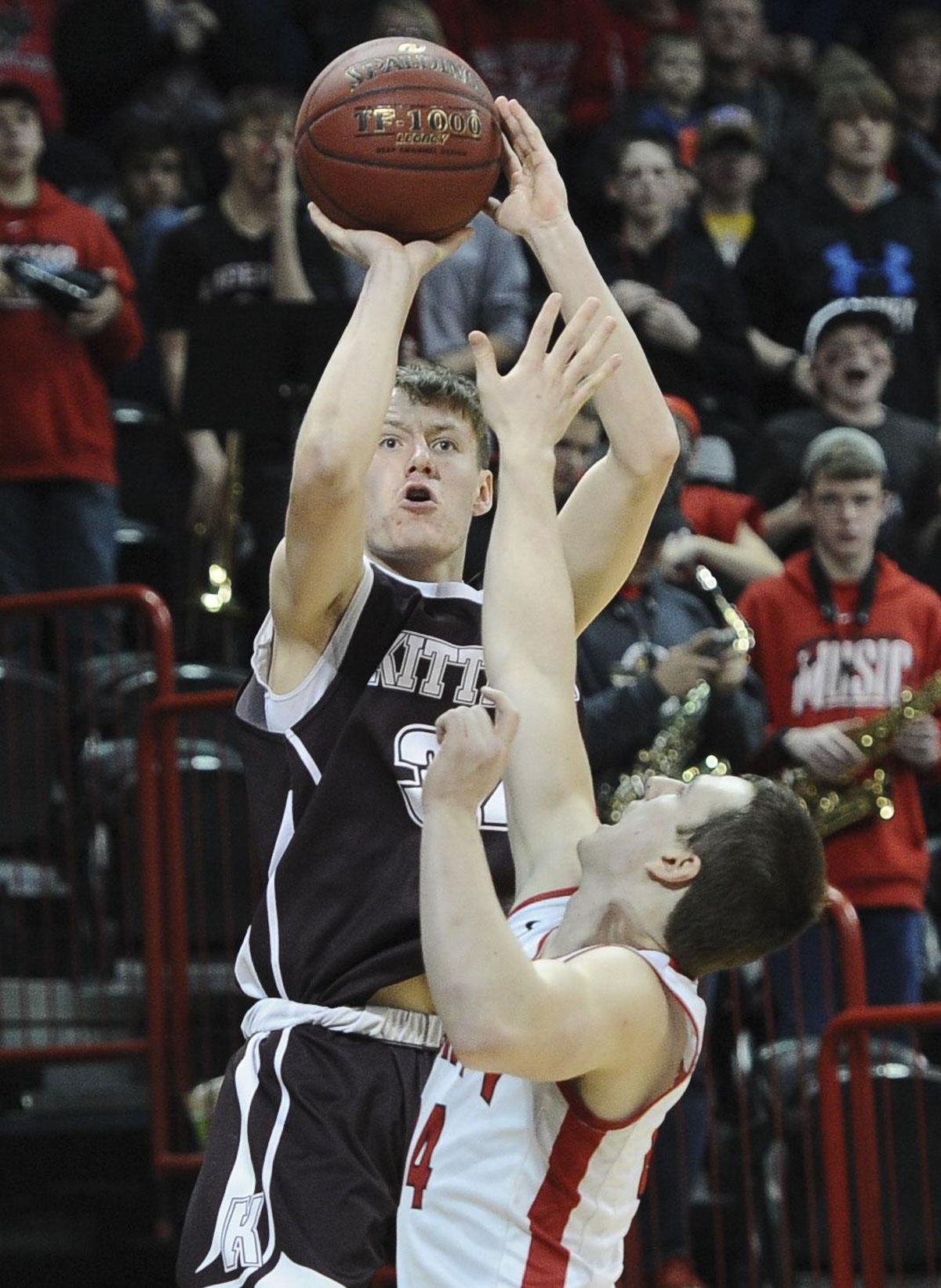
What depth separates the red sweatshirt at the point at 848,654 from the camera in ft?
22.5

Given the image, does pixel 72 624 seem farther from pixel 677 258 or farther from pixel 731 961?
pixel 731 961

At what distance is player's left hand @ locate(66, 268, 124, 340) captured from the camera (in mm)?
7895

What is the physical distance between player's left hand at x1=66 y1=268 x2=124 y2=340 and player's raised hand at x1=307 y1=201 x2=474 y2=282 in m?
4.20

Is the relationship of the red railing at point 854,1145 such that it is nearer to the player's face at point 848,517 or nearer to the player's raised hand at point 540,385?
the player's face at point 848,517

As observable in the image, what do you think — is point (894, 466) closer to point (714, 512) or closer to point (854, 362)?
point (854, 362)

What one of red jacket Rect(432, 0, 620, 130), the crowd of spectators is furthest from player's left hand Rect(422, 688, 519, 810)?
red jacket Rect(432, 0, 620, 130)

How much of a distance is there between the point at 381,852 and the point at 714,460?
4.54 metres

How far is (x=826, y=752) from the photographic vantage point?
6.64 meters

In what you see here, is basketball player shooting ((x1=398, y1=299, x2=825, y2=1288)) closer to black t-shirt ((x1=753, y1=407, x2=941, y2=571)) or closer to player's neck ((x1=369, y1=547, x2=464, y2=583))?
player's neck ((x1=369, y1=547, x2=464, y2=583))

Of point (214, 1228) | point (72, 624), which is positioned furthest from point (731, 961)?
point (72, 624)

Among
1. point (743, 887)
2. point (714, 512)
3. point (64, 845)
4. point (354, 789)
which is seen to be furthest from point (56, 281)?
point (743, 887)

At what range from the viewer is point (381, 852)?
148 inches

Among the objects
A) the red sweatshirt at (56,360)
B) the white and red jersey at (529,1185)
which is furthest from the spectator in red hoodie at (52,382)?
the white and red jersey at (529,1185)

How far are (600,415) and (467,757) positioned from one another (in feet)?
3.76
